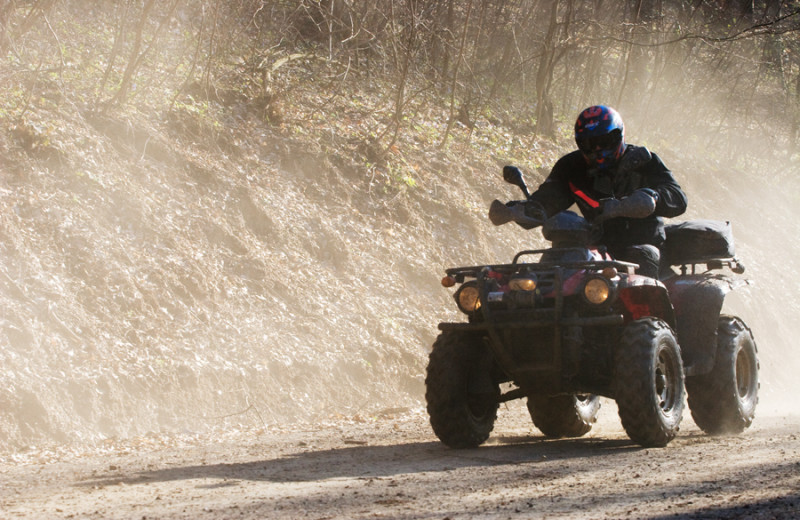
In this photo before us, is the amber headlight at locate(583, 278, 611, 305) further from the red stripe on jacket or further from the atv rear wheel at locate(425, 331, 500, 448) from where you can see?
the red stripe on jacket

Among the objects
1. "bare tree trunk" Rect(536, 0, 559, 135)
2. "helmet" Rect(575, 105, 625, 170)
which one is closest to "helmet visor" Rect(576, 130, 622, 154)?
"helmet" Rect(575, 105, 625, 170)

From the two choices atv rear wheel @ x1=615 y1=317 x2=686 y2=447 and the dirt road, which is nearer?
the dirt road

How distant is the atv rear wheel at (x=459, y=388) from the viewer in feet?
23.0

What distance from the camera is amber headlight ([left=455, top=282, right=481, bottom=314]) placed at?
22.8ft

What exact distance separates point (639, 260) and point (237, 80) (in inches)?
385

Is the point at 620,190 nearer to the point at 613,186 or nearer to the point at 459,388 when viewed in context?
the point at 613,186

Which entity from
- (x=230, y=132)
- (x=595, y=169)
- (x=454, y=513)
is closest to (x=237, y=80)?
(x=230, y=132)

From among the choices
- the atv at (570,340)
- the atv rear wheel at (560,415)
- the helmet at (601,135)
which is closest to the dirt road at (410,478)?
the atv rear wheel at (560,415)

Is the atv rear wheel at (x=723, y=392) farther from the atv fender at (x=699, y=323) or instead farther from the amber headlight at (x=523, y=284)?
the amber headlight at (x=523, y=284)

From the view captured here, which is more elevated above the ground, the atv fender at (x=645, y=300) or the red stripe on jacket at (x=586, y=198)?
the red stripe on jacket at (x=586, y=198)

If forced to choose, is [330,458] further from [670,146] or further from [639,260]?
[670,146]

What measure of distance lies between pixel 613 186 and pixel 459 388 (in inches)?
85.6

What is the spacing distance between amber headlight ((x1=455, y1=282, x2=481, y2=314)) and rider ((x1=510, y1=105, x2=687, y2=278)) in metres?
0.84

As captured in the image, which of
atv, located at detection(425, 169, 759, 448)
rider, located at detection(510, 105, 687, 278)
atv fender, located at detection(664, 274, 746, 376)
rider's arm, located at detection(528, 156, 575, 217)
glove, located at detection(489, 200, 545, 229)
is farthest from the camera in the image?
rider's arm, located at detection(528, 156, 575, 217)
